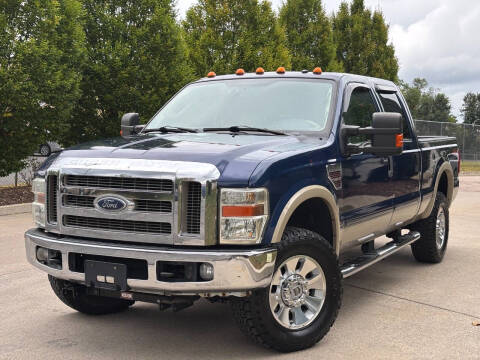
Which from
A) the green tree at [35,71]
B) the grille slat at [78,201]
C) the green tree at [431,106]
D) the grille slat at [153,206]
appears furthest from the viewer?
the green tree at [431,106]

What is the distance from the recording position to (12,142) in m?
12.5

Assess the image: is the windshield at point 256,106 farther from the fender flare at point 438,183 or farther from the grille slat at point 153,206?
the fender flare at point 438,183

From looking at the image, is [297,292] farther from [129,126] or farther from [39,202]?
[129,126]

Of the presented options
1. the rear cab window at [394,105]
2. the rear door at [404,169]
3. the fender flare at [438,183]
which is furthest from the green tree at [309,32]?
the rear door at [404,169]

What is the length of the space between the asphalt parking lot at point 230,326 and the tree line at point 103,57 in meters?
6.15

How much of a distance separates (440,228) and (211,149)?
423 cm

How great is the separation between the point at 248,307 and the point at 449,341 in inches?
62.5

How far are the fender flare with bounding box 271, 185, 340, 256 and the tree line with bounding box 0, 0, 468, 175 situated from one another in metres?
8.56

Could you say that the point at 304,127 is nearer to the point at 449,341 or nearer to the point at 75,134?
the point at 449,341

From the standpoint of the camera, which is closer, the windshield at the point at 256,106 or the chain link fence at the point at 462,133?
the windshield at the point at 256,106

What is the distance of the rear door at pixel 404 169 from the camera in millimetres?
5930

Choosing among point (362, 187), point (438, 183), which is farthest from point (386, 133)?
point (438, 183)

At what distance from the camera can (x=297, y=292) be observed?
4328mm

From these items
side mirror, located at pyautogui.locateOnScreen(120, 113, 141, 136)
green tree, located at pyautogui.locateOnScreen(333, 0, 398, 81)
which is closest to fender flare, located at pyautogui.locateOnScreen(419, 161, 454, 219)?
side mirror, located at pyautogui.locateOnScreen(120, 113, 141, 136)
